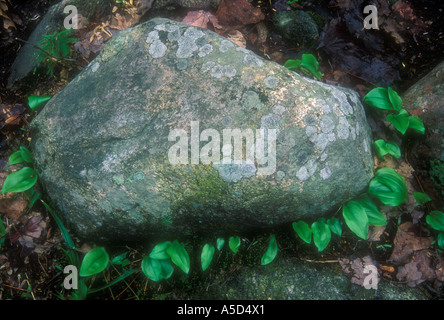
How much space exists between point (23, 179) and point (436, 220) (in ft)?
14.3

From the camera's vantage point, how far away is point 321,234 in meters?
2.68

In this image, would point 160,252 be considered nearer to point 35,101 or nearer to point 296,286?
point 296,286

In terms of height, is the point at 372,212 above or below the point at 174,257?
below

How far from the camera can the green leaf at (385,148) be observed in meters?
2.94

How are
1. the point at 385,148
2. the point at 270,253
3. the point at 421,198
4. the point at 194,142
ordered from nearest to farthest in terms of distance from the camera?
the point at 194,142
the point at 270,253
the point at 421,198
the point at 385,148

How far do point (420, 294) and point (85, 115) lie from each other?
377 cm

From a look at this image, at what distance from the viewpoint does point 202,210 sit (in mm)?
2555

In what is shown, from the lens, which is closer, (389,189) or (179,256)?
(179,256)

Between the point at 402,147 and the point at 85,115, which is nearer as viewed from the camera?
the point at 85,115

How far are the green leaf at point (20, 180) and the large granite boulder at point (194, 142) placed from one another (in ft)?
0.94

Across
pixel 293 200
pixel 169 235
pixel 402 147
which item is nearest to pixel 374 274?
pixel 293 200

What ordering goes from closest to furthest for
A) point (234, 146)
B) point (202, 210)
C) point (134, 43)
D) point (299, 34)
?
point (234, 146) → point (202, 210) → point (134, 43) → point (299, 34)

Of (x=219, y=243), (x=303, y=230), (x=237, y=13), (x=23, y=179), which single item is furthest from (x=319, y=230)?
(x=23, y=179)
